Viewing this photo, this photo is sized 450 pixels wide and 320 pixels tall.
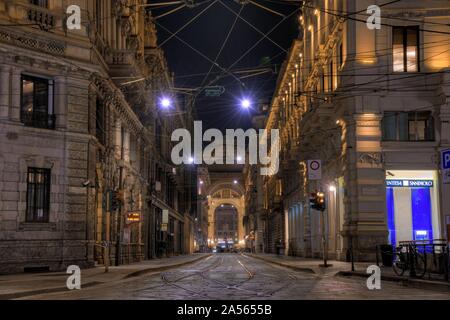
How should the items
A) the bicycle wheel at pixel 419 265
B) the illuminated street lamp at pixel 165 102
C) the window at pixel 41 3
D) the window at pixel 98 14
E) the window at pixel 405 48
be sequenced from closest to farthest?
the bicycle wheel at pixel 419 265 → the window at pixel 41 3 → the window at pixel 98 14 → the window at pixel 405 48 → the illuminated street lamp at pixel 165 102

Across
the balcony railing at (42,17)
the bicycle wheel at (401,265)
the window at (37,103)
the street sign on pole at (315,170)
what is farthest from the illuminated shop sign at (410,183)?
the balcony railing at (42,17)

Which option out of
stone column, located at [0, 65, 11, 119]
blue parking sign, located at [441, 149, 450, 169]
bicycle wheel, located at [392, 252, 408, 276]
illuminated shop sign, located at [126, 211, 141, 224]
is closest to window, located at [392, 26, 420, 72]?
bicycle wheel, located at [392, 252, 408, 276]

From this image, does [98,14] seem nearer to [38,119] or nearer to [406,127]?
[38,119]

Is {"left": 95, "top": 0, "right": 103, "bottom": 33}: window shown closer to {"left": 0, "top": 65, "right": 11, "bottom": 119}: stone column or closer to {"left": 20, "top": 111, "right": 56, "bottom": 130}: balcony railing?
{"left": 20, "top": 111, "right": 56, "bottom": 130}: balcony railing

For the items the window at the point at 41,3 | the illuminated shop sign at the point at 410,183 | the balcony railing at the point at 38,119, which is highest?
the window at the point at 41,3

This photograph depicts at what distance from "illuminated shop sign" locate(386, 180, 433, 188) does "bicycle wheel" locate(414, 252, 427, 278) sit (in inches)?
540

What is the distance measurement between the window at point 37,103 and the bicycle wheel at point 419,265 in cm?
1537

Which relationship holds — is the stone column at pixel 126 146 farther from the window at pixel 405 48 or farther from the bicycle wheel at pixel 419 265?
the bicycle wheel at pixel 419 265

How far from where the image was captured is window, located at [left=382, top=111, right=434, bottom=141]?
34.4 meters

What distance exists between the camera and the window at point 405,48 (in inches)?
1356

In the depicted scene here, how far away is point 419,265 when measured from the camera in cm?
2083

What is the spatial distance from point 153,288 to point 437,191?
1953cm

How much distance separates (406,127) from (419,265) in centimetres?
1490
